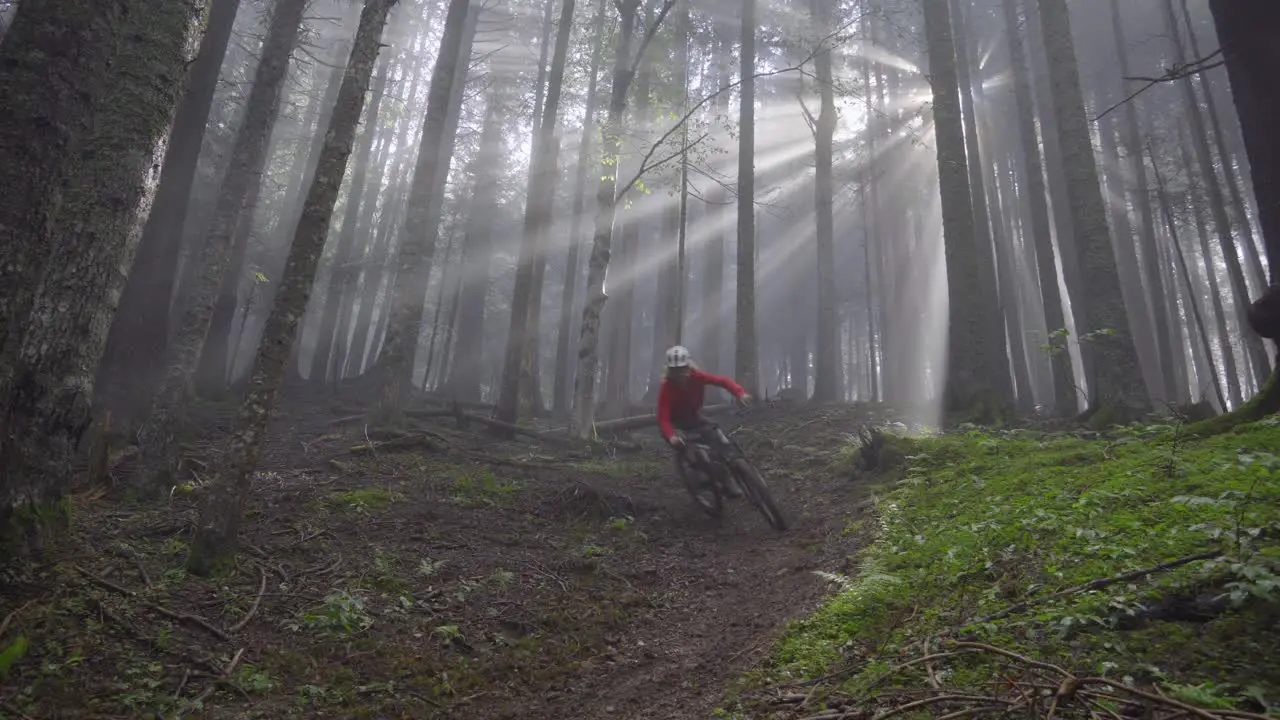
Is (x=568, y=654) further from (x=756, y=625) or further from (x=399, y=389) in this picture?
(x=399, y=389)

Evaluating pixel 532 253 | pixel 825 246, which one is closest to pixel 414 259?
pixel 532 253

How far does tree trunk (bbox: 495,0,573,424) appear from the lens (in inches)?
599

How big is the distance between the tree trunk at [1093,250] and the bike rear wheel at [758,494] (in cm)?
466

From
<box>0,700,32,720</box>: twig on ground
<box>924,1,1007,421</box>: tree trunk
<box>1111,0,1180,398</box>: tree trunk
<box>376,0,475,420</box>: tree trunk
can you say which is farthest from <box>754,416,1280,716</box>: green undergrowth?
<box>1111,0,1180,398</box>: tree trunk

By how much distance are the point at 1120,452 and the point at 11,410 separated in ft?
29.3

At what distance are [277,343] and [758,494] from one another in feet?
19.0

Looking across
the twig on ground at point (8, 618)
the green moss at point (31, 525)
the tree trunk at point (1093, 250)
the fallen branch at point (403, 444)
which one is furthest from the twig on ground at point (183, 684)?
the tree trunk at point (1093, 250)

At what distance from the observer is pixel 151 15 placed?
16.8ft

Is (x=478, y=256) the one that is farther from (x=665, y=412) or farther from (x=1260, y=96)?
(x=1260, y=96)

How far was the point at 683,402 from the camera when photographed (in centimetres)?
934

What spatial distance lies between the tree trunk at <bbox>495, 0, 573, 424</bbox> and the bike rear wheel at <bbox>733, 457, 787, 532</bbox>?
7.59 m

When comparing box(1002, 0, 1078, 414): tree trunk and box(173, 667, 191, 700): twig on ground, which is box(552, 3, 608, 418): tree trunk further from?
box(173, 667, 191, 700): twig on ground

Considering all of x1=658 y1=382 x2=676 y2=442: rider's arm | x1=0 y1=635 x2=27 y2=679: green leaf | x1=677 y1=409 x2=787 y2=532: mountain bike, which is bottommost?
x1=0 y1=635 x2=27 y2=679: green leaf

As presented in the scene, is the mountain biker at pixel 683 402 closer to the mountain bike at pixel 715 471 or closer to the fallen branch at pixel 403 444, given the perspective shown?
the mountain bike at pixel 715 471
